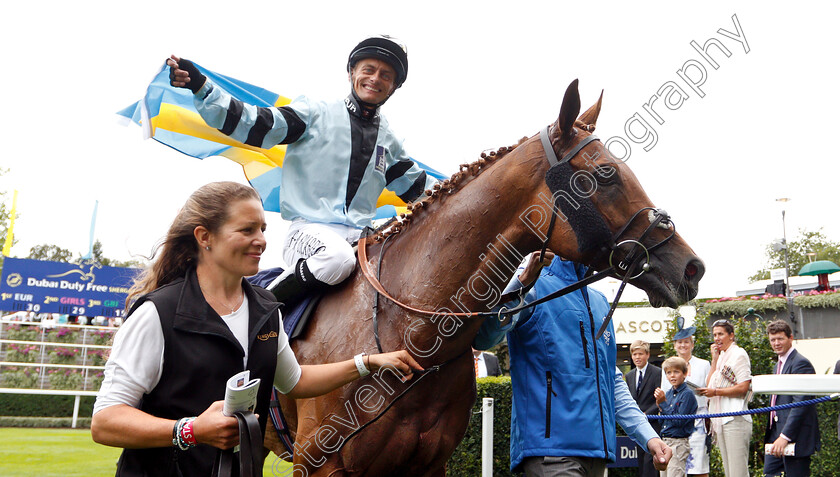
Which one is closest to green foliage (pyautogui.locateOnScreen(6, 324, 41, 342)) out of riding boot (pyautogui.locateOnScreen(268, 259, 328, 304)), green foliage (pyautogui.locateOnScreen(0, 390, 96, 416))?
green foliage (pyautogui.locateOnScreen(0, 390, 96, 416))

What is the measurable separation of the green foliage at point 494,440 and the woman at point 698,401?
62.3 inches

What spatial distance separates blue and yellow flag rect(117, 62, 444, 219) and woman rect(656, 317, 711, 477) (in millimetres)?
3957

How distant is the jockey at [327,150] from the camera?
2.94 metres

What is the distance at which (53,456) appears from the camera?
32.9ft

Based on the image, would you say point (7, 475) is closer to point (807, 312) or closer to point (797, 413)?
point (797, 413)

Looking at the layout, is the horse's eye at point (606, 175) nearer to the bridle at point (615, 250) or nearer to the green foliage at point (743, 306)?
the bridle at point (615, 250)

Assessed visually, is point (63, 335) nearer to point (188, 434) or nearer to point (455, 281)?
point (455, 281)

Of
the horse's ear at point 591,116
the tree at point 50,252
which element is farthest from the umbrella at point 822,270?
the tree at point 50,252

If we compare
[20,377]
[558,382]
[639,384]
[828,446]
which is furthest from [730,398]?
[20,377]

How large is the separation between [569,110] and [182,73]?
65.2 inches

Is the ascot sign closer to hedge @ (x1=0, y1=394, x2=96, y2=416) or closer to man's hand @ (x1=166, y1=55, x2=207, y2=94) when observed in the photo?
hedge @ (x1=0, y1=394, x2=96, y2=416)

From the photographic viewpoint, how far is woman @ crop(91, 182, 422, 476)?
156cm

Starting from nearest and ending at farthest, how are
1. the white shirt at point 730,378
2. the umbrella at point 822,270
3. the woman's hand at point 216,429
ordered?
1. the woman's hand at point 216,429
2. the white shirt at point 730,378
3. the umbrella at point 822,270

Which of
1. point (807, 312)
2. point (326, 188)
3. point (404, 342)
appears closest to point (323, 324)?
point (404, 342)
